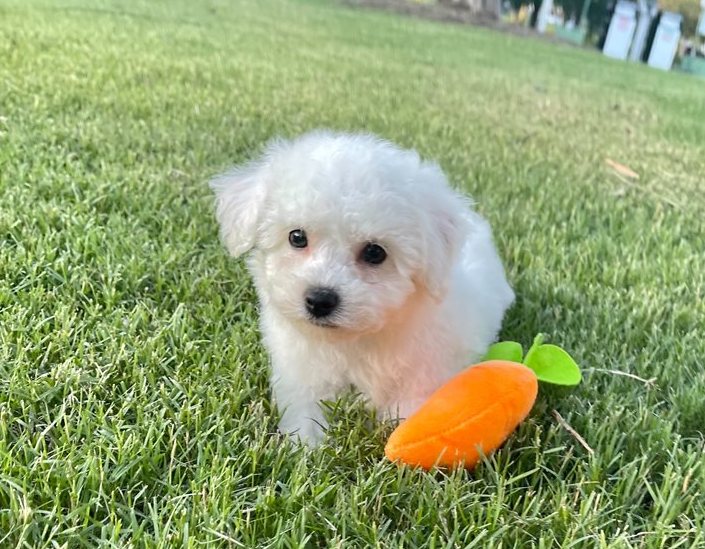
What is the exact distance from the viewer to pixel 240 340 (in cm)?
254

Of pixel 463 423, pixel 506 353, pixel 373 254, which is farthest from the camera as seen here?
pixel 506 353

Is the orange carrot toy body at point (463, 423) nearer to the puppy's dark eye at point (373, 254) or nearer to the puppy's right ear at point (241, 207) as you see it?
the puppy's dark eye at point (373, 254)

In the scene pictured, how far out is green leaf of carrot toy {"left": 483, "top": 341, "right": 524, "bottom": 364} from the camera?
2438 mm

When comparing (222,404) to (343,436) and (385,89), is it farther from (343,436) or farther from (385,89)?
(385,89)

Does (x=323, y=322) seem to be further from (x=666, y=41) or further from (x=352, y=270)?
(x=666, y=41)

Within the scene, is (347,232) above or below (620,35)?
above

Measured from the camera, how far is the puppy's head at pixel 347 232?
2061 mm

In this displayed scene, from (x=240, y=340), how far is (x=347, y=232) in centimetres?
68

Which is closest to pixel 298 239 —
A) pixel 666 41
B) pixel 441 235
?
pixel 441 235

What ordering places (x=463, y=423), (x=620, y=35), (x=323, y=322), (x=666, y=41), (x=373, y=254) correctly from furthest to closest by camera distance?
(x=620, y=35)
(x=666, y=41)
(x=373, y=254)
(x=323, y=322)
(x=463, y=423)

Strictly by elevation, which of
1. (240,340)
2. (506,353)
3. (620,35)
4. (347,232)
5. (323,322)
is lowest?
(620,35)

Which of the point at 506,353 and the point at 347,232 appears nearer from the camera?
the point at 347,232

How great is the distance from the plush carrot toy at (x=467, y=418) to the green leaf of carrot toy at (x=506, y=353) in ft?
1.05

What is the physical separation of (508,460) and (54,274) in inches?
69.4
